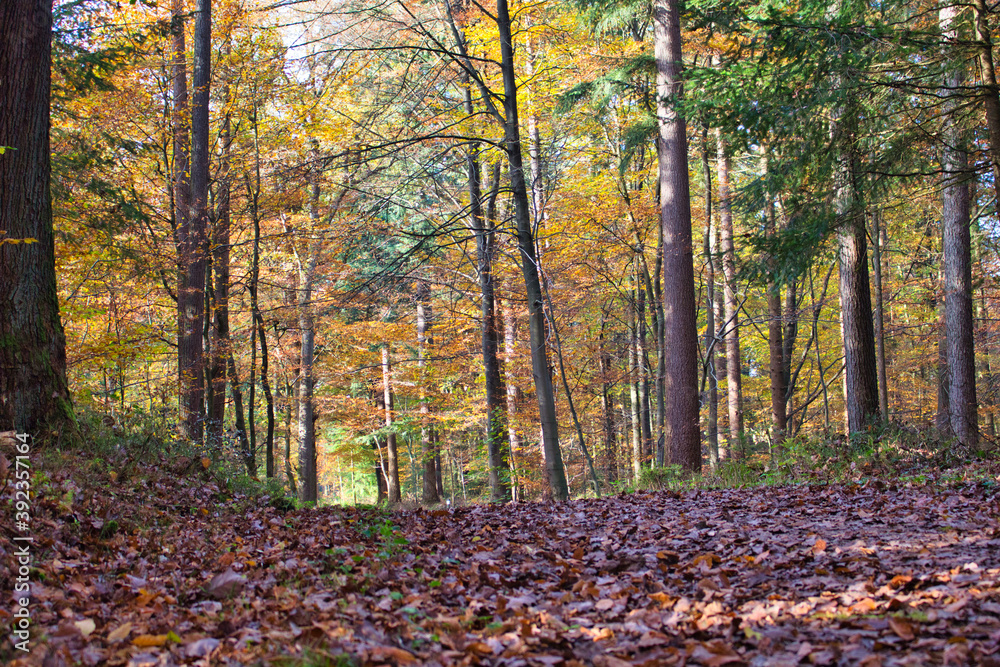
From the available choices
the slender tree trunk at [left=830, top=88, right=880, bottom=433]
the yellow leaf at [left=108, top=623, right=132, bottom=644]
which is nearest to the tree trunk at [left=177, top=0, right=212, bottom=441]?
the yellow leaf at [left=108, top=623, right=132, bottom=644]

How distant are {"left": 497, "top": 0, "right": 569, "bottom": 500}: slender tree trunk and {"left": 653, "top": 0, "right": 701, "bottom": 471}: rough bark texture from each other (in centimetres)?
306

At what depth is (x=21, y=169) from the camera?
6.10 meters

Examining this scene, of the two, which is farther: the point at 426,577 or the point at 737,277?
the point at 737,277

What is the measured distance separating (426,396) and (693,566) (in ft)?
48.6

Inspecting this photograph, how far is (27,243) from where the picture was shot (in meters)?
5.91

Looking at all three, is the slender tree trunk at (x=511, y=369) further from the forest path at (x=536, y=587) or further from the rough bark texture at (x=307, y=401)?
the forest path at (x=536, y=587)

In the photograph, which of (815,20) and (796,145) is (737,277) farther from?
(815,20)

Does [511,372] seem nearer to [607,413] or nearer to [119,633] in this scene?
[607,413]

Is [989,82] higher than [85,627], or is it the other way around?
[989,82]

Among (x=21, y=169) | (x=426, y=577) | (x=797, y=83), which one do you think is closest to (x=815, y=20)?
(x=797, y=83)

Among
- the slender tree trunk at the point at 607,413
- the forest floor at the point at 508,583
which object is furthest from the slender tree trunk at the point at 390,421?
the forest floor at the point at 508,583

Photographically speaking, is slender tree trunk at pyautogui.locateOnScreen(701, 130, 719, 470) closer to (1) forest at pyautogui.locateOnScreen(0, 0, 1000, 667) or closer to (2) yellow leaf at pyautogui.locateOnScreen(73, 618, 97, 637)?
(1) forest at pyautogui.locateOnScreen(0, 0, 1000, 667)

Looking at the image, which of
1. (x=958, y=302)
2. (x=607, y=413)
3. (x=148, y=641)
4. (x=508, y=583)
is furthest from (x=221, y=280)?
(x=958, y=302)

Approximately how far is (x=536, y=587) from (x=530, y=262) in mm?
5665
